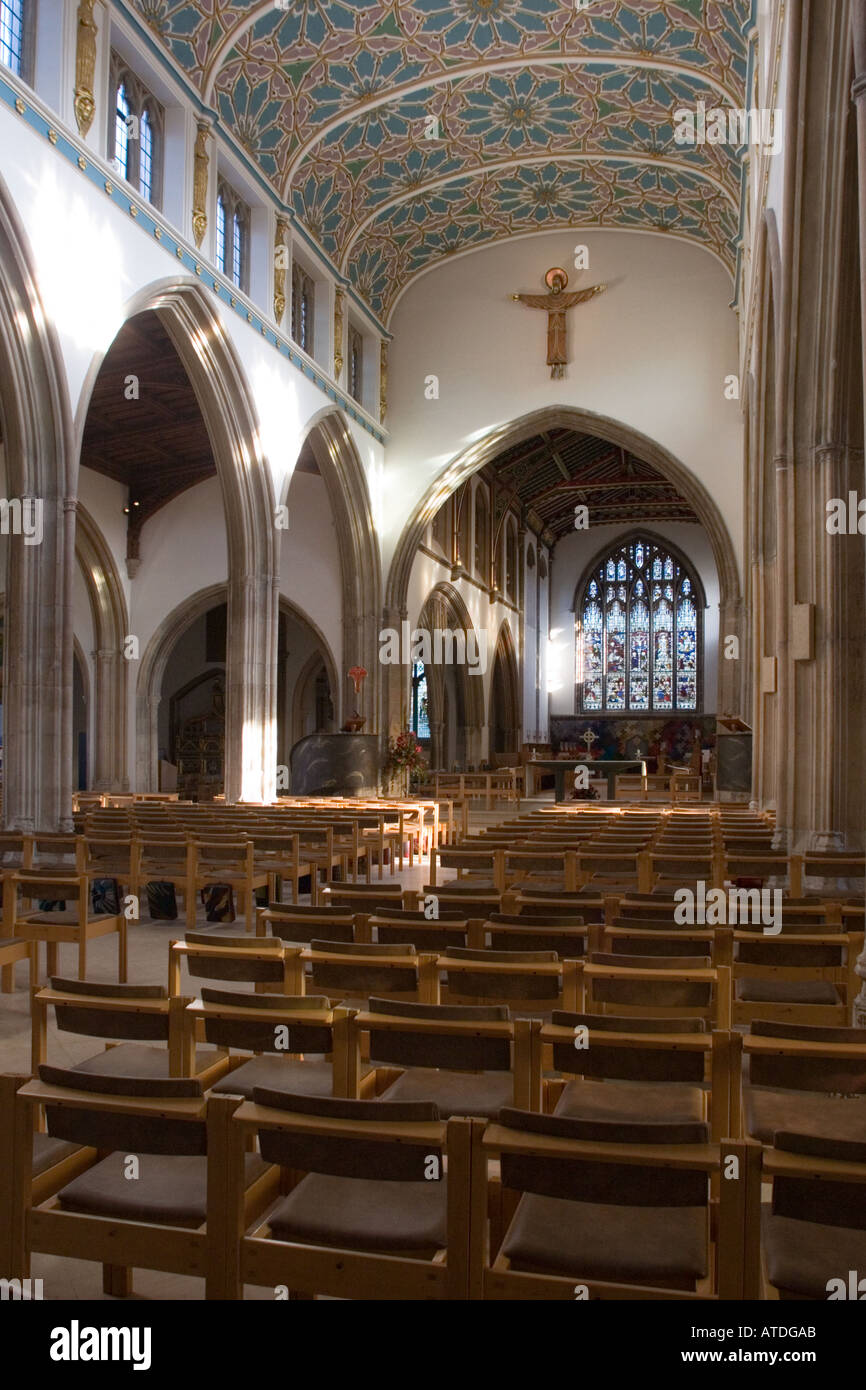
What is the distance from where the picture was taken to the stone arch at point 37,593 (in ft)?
35.4

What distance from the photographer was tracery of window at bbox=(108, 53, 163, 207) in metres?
12.4

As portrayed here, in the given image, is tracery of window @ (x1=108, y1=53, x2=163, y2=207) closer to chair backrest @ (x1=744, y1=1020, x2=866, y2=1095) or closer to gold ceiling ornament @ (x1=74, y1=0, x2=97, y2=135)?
gold ceiling ornament @ (x1=74, y1=0, x2=97, y2=135)

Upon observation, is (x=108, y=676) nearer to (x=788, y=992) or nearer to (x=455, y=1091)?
(x=788, y=992)

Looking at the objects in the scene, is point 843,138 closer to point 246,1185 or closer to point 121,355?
point 246,1185

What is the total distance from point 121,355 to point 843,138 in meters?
11.8

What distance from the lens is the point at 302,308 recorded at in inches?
708

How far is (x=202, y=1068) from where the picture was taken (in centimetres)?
324

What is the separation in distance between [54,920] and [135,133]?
10.4 metres

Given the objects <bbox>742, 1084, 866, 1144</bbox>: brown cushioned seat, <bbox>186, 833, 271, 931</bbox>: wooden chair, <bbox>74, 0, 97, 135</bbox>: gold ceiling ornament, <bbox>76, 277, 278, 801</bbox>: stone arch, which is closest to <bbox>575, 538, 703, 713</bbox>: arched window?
<bbox>76, 277, 278, 801</bbox>: stone arch

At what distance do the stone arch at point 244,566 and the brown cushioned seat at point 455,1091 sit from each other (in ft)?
40.7

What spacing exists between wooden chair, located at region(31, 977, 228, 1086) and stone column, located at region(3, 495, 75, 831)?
7935mm

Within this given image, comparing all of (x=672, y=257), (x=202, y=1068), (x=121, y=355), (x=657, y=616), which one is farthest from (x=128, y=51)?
(x=657, y=616)

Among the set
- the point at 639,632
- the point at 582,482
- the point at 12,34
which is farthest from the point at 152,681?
the point at 639,632

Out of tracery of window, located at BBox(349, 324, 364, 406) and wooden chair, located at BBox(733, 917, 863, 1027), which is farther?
tracery of window, located at BBox(349, 324, 364, 406)
